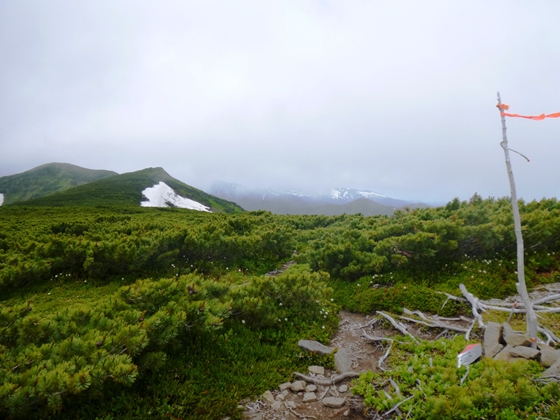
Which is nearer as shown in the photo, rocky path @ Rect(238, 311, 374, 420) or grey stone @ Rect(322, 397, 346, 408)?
rocky path @ Rect(238, 311, 374, 420)

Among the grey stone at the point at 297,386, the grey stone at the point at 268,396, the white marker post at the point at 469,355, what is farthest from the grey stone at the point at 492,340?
the grey stone at the point at 268,396

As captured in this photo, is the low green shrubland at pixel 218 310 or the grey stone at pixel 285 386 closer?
the low green shrubland at pixel 218 310

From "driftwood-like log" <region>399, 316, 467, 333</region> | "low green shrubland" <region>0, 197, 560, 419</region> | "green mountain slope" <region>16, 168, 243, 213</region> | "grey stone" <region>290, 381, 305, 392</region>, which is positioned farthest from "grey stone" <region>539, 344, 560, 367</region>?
"green mountain slope" <region>16, 168, 243, 213</region>

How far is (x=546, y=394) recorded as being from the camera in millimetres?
3621

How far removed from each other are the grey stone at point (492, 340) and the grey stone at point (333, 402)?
8.88 ft

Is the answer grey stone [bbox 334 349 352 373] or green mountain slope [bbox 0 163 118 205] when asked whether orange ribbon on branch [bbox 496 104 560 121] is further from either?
green mountain slope [bbox 0 163 118 205]

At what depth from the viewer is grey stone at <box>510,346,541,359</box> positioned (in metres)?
4.58

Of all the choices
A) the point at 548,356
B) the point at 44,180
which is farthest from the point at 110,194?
the point at 44,180

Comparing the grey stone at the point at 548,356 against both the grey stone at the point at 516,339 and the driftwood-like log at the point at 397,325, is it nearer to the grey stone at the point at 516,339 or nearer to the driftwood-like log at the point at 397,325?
the grey stone at the point at 516,339

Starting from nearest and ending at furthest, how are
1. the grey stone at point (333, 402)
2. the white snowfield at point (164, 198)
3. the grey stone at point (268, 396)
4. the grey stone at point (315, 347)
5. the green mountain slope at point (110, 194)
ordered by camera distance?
the grey stone at point (333, 402) → the grey stone at point (268, 396) → the grey stone at point (315, 347) → the green mountain slope at point (110, 194) → the white snowfield at point (164, 198)

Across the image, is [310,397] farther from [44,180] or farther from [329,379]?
[44,180]

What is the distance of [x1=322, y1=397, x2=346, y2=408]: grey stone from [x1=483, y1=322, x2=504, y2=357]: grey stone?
8.88 feet

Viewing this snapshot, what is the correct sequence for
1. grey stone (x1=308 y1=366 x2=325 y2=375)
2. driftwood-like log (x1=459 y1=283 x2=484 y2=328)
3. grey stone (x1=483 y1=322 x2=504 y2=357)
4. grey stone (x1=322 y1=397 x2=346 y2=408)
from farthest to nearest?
driftwood-like log (x1=459 y1=283 x2=484 y2=328), grey stone (x1=308 y1=366 x2=325 y2=375), grey stone (x1=483 y1=322 x2=504 y2=357), grey stone (x1=322 y1=397 x2=346 y2=408)

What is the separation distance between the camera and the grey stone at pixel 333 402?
4.88 meters
